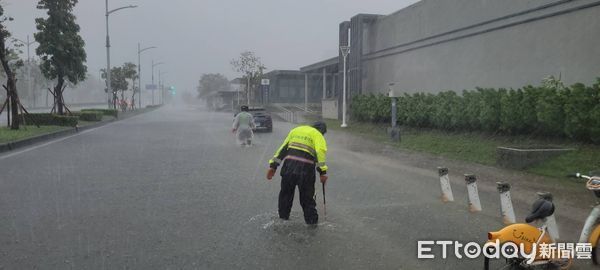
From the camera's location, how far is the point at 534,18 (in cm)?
1636

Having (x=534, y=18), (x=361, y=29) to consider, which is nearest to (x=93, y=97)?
(x=361, y=29)

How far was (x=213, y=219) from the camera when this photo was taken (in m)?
6.74

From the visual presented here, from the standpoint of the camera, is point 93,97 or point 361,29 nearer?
point 361,29

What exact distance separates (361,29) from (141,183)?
77.5 ft

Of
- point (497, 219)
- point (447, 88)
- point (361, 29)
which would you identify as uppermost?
point (361, 29)

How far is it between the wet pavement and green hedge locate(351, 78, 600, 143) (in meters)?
3.65

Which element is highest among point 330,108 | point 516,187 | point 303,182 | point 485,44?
point 485,44

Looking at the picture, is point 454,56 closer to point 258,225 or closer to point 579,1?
point 579,1

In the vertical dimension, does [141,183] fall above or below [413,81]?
below

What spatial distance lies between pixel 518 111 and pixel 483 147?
1.38 meters

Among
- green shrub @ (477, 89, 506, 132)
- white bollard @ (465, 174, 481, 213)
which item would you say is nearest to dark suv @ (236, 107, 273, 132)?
green shrub @ (477, 89, 506, 132)

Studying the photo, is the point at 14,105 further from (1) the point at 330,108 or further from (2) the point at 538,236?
(1) the point at 330,108

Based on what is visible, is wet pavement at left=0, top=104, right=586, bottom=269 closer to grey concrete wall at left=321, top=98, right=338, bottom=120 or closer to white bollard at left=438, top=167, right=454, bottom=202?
white bollard at left=438, top=167, right=454, bottom=202

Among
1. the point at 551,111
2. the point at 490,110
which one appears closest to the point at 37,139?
the point at 490,110
